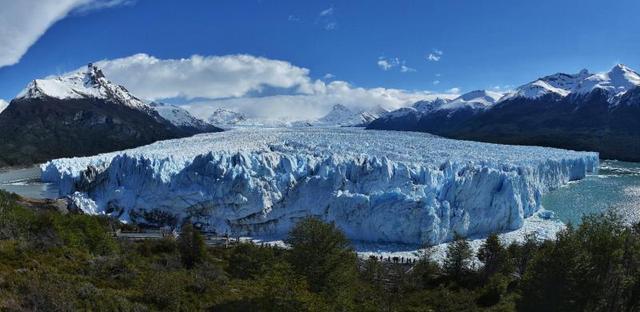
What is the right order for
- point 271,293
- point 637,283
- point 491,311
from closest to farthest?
point 271,293, point 637,283, point 491,311

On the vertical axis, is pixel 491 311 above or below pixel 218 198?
below

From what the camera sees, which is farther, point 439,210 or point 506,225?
point 506,225

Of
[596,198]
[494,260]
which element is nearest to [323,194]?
[494,260]

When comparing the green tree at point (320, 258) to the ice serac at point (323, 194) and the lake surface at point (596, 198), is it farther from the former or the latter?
the lake surface at point (596, 198)

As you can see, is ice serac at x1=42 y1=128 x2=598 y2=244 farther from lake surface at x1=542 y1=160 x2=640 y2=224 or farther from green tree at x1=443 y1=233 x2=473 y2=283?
green tree at x1=443 y1=233 x2=473 y2=283

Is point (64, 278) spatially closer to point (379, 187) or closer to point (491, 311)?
point (491, 311)

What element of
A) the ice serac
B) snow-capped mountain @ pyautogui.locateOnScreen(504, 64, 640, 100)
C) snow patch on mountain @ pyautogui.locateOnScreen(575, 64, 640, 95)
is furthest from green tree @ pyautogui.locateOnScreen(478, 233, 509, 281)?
snow patch on mountain @ pyautogui.locateOnScreen(575, 64, 640, 95)

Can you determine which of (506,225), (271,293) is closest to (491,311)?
(271,293)

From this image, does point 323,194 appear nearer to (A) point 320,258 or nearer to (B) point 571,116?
(A) point 320,258
